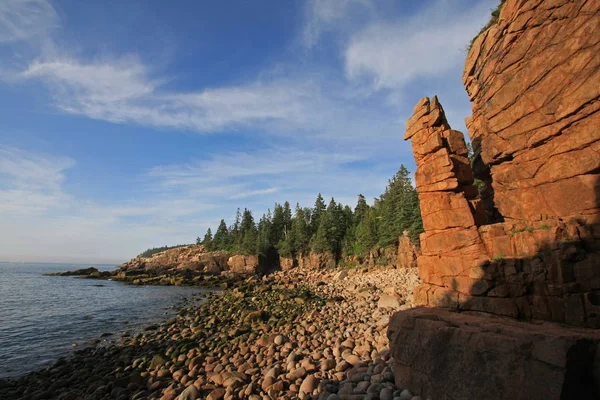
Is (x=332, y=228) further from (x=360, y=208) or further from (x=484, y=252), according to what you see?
(x=484, y=252)

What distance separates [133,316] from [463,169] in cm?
2853

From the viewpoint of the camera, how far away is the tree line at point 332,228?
4897 cm

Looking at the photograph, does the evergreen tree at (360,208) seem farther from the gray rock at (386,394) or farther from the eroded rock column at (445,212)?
the gray rock at (386,394)

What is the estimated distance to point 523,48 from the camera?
→ 977cm

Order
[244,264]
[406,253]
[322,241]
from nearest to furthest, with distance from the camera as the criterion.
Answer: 1. [406,253]
2. [322,241]
3. [244,264]

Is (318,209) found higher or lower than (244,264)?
Result: higher

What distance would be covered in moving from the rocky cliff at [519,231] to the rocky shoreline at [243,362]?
2.19m

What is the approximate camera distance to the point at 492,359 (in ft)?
20.5

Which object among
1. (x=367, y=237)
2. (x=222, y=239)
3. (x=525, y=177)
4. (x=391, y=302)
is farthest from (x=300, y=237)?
(x=525, y=177)

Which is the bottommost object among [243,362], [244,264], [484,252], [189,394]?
[189,394]

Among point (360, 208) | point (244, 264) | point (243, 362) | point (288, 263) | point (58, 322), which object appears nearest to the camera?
point (243, 362)

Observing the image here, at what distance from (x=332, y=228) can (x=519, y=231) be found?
5812cm

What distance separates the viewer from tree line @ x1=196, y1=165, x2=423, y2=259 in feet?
161

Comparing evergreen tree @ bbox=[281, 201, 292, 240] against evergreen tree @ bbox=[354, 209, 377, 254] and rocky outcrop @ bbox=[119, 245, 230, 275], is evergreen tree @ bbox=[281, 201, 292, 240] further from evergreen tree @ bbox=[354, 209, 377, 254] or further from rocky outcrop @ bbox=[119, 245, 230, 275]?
evergreen tree @ bbox=[354, 209, 377, 254]
